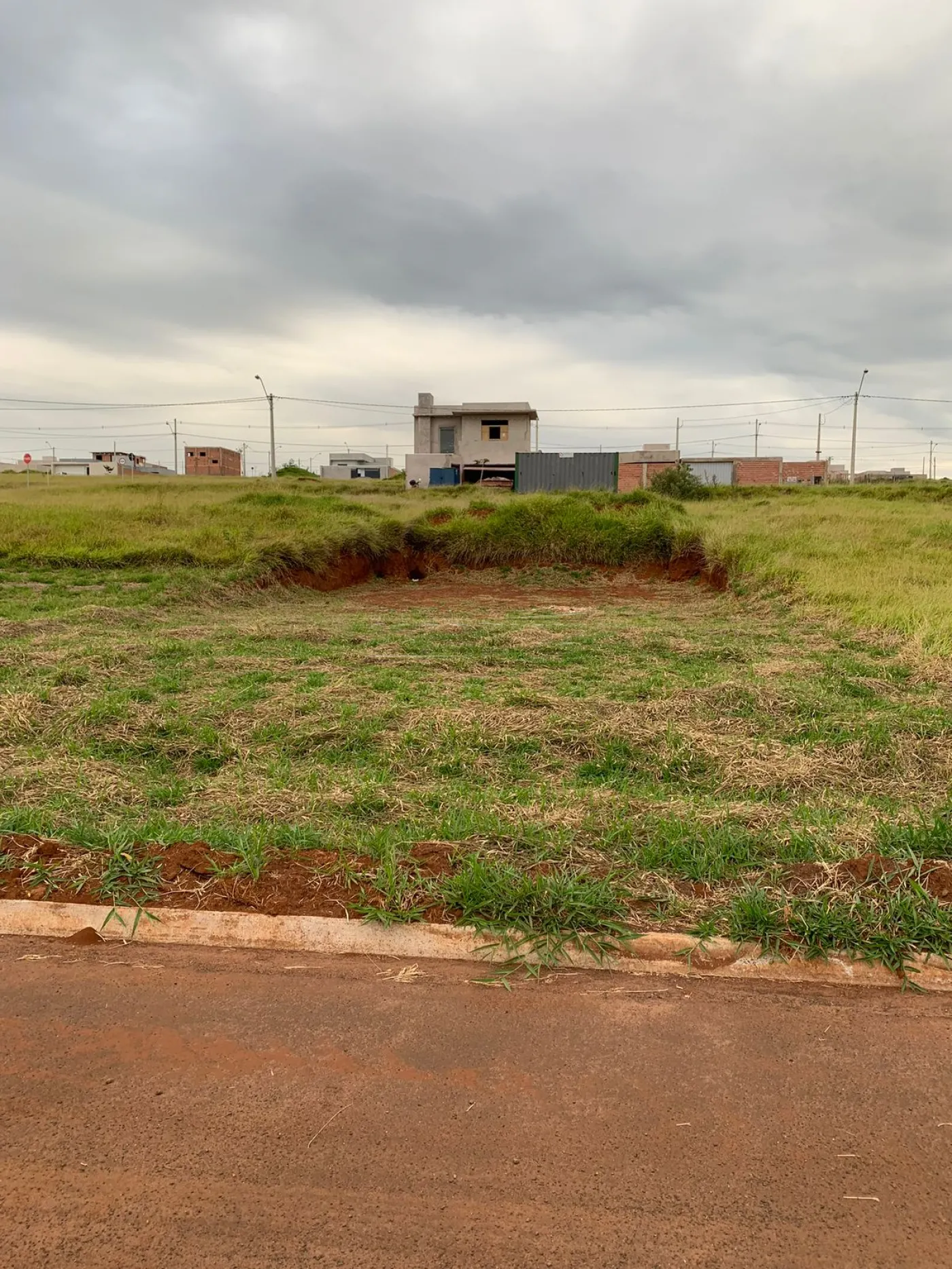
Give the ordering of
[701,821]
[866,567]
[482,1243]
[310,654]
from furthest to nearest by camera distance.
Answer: [866,567] < [310,654] < [701,821] < [482,1243]

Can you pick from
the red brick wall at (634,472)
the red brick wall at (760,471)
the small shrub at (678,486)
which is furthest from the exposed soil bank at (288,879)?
the red brick wall at (760,471)

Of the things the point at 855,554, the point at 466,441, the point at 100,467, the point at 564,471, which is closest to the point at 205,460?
the point at 100,467

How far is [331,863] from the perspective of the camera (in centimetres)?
320

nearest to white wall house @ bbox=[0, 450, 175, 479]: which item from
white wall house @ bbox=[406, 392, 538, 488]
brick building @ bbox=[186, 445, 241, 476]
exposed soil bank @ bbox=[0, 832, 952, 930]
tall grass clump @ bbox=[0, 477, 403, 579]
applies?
brick building @ bbox=[186, 445, 241, 476]

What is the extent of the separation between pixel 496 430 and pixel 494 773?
130 ft

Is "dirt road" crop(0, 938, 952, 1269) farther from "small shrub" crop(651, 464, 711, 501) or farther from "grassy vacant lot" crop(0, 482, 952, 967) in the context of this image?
"small shrub" crop(651, 464, 711, 501)

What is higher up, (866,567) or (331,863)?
(866,567)

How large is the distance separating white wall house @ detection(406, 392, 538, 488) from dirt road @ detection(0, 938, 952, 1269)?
37.3m

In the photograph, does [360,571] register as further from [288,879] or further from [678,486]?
[678,486]

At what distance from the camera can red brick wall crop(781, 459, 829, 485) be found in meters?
55.8

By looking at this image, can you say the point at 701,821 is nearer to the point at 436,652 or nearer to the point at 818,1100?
the point at 818,1100

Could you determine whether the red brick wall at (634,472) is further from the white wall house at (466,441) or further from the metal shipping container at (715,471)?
the white wall house at (466,441)

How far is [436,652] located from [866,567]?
331 inches

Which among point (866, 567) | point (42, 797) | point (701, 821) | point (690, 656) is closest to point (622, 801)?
point (701, 821)
